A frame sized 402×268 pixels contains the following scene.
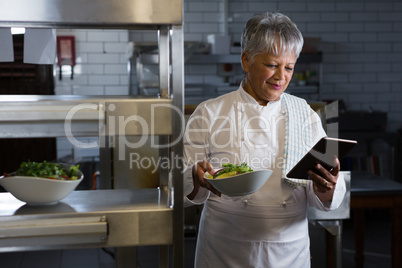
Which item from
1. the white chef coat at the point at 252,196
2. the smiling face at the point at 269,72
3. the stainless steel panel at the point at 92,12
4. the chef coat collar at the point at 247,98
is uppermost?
the stainless steel panel at the point at 92,12

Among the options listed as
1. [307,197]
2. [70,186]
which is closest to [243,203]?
[307,197]

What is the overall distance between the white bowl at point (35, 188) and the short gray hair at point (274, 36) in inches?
34.7

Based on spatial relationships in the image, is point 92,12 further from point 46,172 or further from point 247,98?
point 247,98

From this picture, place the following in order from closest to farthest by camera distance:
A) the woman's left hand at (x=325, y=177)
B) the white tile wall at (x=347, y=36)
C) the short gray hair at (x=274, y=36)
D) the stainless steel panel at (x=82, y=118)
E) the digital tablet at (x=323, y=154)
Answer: the stainless steel panel at (x=82, y=118) < the digital tablet at (x=323, y=154) < the woman's left hand at (x=325, y=177) < the short gray hair at (x=274, y=36) < the white tile wall at (x=347, y=36)

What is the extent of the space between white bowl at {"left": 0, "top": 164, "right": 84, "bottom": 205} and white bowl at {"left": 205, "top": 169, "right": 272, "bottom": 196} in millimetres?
458

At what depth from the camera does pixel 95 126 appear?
1270 mm

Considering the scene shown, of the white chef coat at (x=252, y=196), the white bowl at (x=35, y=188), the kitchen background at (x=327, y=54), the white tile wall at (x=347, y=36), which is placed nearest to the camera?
the white bowl at (x=35, y=188)

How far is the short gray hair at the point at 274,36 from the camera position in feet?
6.07

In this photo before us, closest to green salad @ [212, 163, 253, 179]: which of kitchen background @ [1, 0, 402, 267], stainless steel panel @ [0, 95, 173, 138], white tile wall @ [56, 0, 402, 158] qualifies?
stainless steel panel @ [0, 95, 173, 138]

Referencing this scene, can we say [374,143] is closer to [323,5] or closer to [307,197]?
[323,5]

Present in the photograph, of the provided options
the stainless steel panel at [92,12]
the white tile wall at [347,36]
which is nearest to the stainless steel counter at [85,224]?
Result: the stainless steel panel at [92,12]

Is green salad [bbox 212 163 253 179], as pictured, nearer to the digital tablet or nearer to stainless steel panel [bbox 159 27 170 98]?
the digital tablet

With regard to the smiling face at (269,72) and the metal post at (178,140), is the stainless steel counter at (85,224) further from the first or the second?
the smiling face at (269,72)

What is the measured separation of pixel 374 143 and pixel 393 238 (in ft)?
11.6
